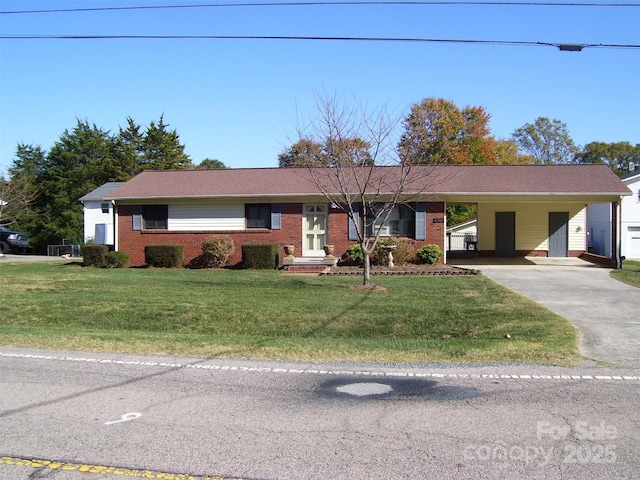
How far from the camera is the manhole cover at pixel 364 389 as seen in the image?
257 inches

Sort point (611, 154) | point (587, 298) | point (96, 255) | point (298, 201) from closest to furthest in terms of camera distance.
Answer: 1. point (587, 298)
2. point (298, 201)
3. point (96, 255)
4. point (611, 154)

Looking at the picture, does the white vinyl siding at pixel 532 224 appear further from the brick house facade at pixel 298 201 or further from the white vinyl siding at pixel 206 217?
the white vinyl siding at pixel 206 217

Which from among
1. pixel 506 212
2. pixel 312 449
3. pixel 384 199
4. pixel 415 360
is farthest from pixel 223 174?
pixel 312 449

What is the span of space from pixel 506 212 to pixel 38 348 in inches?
956

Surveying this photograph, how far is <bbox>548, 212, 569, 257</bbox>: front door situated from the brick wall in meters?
7.77

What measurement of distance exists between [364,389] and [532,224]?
2453cm

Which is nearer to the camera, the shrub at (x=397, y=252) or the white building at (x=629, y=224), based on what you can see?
the shrub at (x=397, y=252)

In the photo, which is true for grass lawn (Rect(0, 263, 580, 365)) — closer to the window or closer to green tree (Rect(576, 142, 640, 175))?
the window

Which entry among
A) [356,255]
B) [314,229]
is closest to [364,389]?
[356,255]

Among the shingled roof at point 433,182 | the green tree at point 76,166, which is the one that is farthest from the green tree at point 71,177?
the shingled roof at point 433,182

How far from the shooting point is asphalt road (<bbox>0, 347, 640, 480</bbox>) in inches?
176

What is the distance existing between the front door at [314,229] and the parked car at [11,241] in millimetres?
29943

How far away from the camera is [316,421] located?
18.1 feet

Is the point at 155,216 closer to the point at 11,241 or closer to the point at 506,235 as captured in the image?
the point at 506,235
